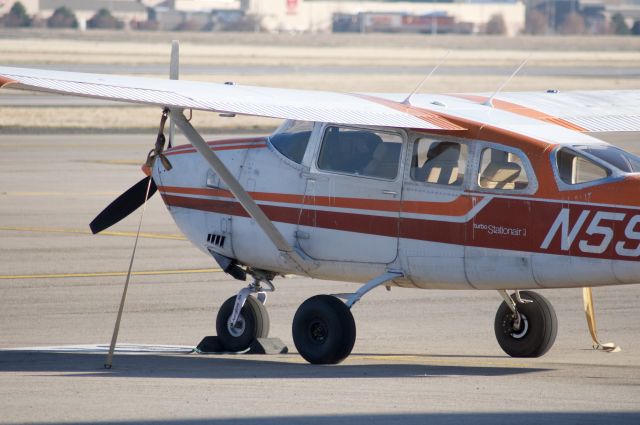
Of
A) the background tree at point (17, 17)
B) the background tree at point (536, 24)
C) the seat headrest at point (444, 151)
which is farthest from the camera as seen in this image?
the background tree at point (536, 24)

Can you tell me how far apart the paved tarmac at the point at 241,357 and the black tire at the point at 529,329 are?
0.64ft

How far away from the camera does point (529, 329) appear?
11.9 meters

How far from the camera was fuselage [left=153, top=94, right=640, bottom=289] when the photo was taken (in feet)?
33.0

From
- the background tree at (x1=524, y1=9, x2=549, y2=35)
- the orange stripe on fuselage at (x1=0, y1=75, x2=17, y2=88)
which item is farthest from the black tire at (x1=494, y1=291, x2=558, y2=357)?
the background tree at (x1=524, y1=9, x2=549, y2=35)

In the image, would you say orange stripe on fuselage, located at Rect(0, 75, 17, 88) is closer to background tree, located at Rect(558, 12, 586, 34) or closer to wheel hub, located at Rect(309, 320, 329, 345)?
wheel hub, located at Rect(309, 320, 329, 345)

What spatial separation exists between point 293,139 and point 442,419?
14.3 ft

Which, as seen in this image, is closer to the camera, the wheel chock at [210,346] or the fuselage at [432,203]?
the fuselage at [432,203]

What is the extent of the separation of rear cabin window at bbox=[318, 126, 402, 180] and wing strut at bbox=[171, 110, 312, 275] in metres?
0.76

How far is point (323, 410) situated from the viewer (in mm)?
8531

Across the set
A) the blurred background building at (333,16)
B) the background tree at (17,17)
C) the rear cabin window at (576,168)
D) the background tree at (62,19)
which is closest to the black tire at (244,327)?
the rear cabin window at (576,168)

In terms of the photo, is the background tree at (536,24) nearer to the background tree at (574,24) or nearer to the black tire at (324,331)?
the background tree at (574,24)

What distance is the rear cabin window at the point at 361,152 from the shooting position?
11086 mm

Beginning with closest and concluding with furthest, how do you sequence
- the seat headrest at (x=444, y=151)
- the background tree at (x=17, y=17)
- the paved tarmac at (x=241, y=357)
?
1. the paved tarmac at (x=241, y=357)
2. the seat headrest at (x=444, y=151)
3. the background tree at (x=17, y=17)

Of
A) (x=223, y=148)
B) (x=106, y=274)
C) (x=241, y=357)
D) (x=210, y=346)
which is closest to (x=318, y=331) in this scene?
(x=241, y=357)
